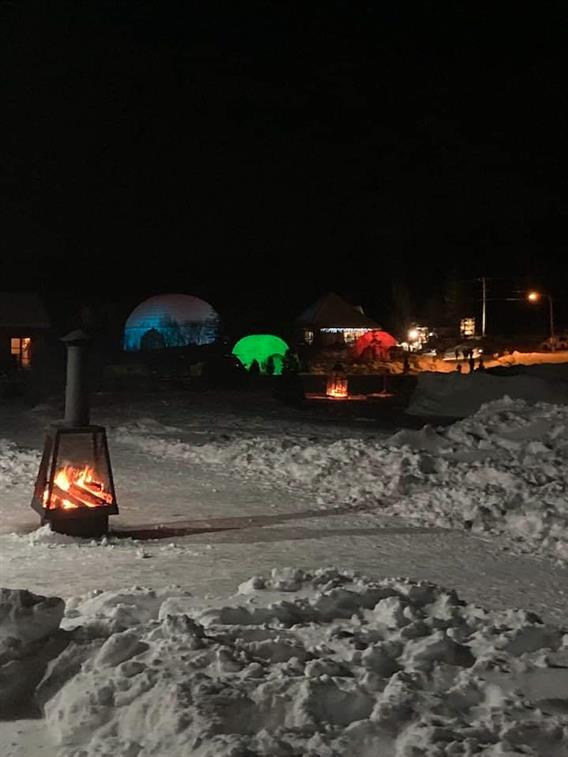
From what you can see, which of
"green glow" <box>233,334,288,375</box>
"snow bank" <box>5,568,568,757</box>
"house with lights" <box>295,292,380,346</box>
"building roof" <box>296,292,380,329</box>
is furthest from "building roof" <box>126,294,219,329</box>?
"snow bank" <box>5,568,568,757</box>

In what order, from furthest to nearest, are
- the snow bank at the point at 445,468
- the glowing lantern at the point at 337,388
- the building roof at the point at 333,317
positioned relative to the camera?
the building roof at the point at 333,317, the glowing lantern at the point at 337,388, the snow bank at the point at 445,468

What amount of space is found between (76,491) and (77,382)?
3.40 ft

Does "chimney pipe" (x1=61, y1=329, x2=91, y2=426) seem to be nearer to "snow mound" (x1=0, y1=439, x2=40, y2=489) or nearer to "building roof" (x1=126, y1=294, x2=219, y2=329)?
"snow mound" (x1=0, y1=439, x2=40, y2=489)

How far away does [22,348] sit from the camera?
4416cm

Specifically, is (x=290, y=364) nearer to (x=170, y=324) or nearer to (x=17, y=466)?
(x=170, y=324)

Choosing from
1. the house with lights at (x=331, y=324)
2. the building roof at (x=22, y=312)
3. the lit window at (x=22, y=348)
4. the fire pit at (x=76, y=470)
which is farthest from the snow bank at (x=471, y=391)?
the lit window at (x=22, y=348)

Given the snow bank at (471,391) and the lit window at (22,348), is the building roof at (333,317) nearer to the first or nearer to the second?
the lit window at (22,348)

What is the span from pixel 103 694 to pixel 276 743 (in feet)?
2.95

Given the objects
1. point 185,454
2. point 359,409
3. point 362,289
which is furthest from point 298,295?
point 185,454

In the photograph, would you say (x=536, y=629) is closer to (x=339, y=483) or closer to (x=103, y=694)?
(x=103, y=694)

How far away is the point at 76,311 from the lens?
56.6 m

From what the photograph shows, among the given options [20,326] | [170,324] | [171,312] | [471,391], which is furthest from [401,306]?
[471,391]

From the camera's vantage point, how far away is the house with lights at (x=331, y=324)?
157 feet

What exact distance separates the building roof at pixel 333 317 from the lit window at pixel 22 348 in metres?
14.1
